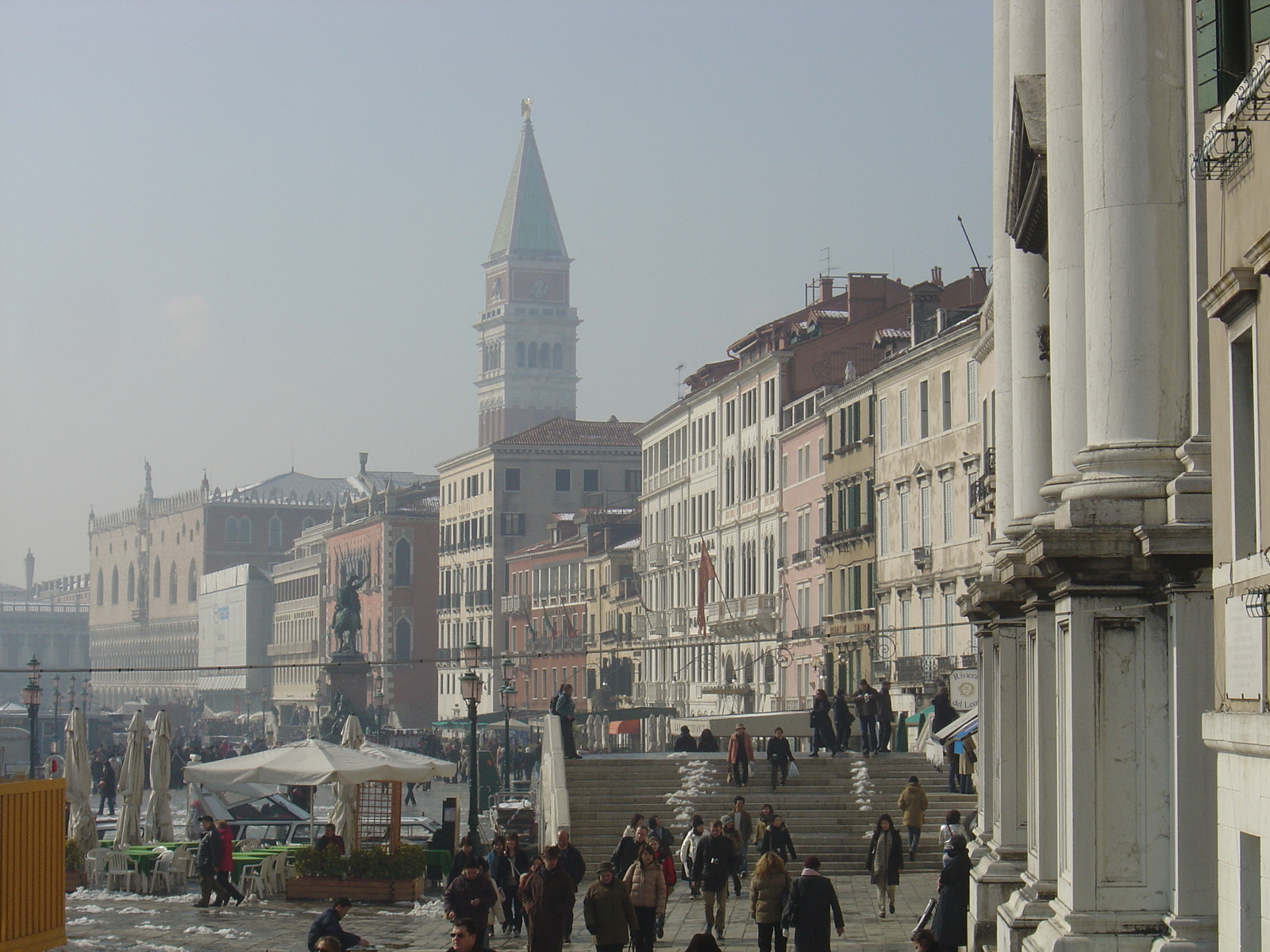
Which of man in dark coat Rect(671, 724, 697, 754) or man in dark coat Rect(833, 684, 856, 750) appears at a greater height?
man in dark coat Rect(833, 684, 856, 750)

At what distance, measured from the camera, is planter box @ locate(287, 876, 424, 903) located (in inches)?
1050

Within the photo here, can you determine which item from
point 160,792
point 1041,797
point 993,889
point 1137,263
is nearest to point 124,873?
point 160,792

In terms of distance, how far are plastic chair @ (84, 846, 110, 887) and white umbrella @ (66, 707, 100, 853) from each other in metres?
1.02

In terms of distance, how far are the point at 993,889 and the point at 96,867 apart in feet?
52.8

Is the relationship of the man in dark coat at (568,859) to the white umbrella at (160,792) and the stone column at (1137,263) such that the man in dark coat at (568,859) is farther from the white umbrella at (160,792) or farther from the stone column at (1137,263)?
the white umbrella at (160,792)

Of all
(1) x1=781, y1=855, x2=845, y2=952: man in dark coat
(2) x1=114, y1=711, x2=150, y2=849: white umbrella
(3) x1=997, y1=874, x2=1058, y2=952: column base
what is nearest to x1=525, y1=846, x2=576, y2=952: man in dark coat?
(1) x1=781, y1=855, x2=845, y2=952: man in dark coat

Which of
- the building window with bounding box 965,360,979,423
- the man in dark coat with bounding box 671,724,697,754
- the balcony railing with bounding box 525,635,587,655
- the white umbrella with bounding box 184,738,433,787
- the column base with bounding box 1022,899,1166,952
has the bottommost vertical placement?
the man in dark coat with bounding box 671,724,697,754

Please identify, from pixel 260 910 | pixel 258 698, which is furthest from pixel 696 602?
pixel 258 698

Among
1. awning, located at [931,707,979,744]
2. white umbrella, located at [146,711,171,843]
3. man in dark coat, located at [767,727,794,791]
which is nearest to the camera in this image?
awning, located at [931,707,979,744]

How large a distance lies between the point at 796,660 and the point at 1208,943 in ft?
168

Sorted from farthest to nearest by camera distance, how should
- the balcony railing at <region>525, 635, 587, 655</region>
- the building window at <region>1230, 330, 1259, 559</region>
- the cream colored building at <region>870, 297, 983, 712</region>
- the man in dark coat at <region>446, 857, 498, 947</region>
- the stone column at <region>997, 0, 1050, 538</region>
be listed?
the balcony railing at <region>525, 635, 587, 655</region> → the cream colored building at <region>870, 297, 983, 712</region> → the man in dark coat at <region>446, 857, 498, 947</region> → the stone column at <region>997, 0, 1050, 538</region> → the building window at <region>1230, 330, 1259, 559</region>

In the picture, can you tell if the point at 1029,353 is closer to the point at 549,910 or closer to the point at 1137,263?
the point at 1137,263

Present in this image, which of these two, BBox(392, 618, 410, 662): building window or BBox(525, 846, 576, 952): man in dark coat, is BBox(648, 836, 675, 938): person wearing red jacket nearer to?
BBox(525, 846, 576, 952): man in dark coat

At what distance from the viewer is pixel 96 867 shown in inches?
1157
